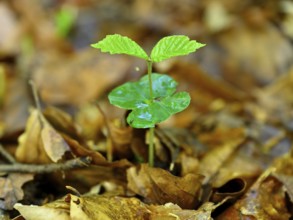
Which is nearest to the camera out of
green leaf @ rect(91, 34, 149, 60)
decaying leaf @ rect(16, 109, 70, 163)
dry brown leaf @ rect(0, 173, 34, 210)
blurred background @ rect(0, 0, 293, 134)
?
green leaf @ rect(91, 34, 149, 60)

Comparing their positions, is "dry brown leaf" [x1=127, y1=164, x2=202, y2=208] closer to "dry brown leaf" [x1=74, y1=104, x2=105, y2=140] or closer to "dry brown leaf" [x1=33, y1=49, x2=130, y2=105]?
"dry brown leaf" [x1=74, y1=104, x2=105, y2=140]

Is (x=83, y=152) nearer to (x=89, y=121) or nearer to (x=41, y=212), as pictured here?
(x=41, y=212)

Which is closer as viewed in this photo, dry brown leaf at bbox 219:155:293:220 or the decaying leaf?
dry brown leaf at bbox 219:155:293:220

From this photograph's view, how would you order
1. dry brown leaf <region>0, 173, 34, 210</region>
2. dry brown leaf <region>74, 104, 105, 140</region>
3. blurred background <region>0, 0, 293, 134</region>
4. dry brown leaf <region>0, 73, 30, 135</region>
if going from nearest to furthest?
dry brown leaf <region>0, 173, 34, 210</region> < dry brown leaf <region>74, 104, 105, 140</region> < dry brown leaf <region>0, 73, 30, 135</region> < blurred background <region>0, 0, 293, 134</region>

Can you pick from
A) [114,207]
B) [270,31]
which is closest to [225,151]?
[114,207]

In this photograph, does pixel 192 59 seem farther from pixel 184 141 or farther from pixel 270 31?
pixel 184 141

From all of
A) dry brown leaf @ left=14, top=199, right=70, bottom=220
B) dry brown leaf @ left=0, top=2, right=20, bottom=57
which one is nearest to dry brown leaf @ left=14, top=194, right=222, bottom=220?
dry brown leaf @ left=14, top=199, right=70, bottom=220

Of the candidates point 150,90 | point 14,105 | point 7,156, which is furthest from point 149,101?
point 14,105

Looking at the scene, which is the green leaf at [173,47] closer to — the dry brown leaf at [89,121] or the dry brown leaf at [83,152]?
the dry brown leaf at [83,152]
